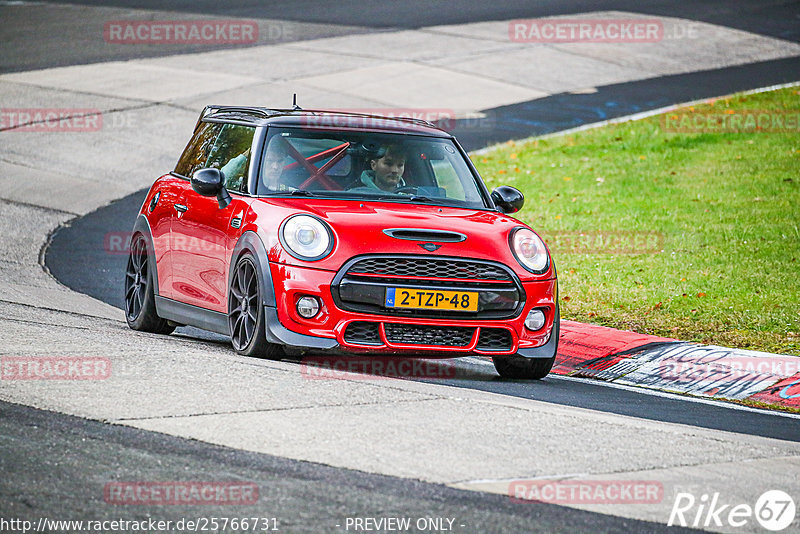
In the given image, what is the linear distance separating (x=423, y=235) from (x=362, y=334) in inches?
28.7

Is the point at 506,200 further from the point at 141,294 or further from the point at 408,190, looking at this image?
the point at 141,294

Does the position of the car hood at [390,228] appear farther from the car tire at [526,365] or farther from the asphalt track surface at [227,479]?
the asphalt track surface at [227,479]

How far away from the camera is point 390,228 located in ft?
26.2

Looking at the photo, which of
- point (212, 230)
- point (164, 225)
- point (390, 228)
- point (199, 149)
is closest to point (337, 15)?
point (199, 149)

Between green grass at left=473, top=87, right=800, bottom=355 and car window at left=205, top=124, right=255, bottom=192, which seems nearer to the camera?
car window at left=205, top=124, right=255, bottom=192

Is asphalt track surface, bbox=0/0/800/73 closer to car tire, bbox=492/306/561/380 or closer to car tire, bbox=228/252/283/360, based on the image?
car tire, bbox=228/252/283/360

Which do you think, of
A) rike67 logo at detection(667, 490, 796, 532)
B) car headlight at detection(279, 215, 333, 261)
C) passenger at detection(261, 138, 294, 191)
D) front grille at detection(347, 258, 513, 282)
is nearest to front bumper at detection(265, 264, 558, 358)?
car headlight at detection(279, 215, 333, 261)

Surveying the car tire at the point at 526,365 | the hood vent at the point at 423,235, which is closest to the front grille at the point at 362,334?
the hood vent at the point at 423,235

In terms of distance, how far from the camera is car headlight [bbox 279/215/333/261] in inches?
309

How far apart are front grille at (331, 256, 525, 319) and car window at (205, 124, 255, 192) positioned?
4.52 ft

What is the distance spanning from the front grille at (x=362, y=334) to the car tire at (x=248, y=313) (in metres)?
0.51

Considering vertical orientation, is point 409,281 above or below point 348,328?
above

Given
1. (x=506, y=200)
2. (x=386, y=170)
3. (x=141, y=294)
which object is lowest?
(x=141, y=294)

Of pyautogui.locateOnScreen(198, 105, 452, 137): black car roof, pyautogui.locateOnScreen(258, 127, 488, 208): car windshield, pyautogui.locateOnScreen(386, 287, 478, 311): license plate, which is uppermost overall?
pyautogui.locateOnScreen(198, 105, 452, 137): black car roof
